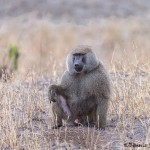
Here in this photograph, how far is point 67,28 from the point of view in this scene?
23.2m

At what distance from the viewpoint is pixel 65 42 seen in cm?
2133

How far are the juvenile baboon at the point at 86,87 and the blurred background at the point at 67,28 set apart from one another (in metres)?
6.33

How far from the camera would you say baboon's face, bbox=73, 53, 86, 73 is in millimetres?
8734

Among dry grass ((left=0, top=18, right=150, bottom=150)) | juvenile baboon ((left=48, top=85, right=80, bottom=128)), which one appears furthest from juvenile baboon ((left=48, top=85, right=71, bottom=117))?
dry grass ((left=0, top=18, right=150, bottom=150))

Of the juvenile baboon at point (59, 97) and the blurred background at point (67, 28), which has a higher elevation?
the blurred background at point (67, 28)

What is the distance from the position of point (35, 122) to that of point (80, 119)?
24.7 inches

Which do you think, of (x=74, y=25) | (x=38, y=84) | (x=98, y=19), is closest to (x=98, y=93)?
(x=38, y=84)

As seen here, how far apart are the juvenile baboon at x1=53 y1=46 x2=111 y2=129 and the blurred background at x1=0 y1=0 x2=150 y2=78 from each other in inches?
249

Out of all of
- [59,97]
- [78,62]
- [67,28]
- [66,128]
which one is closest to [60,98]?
[59,97]

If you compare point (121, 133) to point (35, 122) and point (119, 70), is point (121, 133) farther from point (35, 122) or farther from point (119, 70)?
point (119, 70)

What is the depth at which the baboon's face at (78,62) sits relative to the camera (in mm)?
8734

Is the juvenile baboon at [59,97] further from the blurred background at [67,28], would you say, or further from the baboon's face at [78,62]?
the blurred background at [67,28]

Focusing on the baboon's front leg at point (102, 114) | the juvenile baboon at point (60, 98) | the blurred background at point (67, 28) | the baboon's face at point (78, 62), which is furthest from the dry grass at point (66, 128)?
the blurred background at point (67, 28)

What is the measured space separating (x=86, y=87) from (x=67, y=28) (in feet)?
47.9
